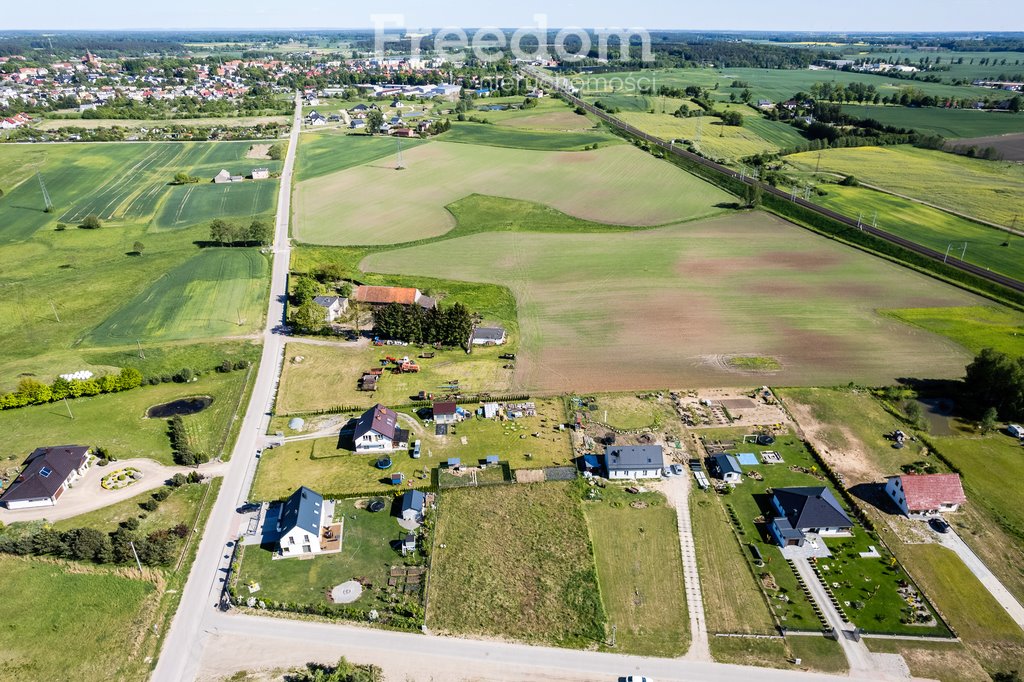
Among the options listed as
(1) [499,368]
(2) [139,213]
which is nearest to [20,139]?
(2) [139,213]

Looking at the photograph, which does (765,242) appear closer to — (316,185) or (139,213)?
(316,185)

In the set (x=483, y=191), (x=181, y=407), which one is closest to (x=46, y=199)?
(x=483, y=191)

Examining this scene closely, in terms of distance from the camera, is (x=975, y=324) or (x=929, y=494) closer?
(x=929, y=494)

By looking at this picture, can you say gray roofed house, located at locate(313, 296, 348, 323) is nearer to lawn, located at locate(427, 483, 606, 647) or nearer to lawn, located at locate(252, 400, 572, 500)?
lawn, located at locate(252, 400, 572, 500)

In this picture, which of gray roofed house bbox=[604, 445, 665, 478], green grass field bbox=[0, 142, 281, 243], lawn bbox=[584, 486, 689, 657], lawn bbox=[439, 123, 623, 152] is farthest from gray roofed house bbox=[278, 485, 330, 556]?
lawn bbox=[439, 123, 623, 152]

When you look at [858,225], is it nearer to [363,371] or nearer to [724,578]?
[724,578]
